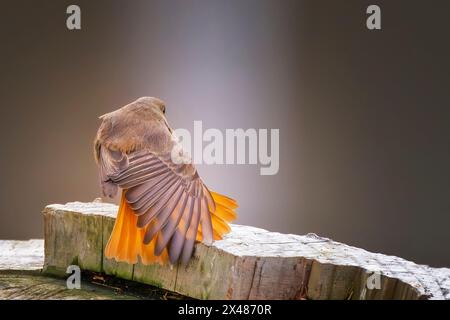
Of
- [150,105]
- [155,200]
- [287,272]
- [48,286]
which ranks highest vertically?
[150,105]

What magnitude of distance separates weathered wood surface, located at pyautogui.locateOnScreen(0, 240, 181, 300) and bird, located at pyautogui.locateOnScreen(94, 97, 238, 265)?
10 centimetres

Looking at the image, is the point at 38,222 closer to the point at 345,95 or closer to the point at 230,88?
the point at 230,88

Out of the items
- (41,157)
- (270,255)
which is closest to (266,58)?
(41,157)

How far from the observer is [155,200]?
164 centimetres

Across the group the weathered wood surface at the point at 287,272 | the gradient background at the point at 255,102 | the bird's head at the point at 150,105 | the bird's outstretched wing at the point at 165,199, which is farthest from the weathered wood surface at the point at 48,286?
the gradient background at the point at 255,102

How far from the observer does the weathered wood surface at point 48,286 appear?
166 centimetres

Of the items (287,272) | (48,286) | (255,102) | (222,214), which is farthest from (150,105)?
(255,102)

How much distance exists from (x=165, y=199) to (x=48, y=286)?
0.43m

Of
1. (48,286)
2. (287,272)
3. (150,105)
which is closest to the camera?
(287,272)

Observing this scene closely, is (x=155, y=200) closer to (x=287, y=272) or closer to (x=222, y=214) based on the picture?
(x=222, y=214)

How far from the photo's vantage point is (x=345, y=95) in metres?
2.92

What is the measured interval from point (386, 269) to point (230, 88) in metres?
1.62

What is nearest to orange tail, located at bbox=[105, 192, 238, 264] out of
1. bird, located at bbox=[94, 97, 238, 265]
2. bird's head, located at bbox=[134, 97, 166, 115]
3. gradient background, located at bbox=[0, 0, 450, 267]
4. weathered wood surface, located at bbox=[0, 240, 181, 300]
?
bird, located at bbox=[94, 97, 238, 265]

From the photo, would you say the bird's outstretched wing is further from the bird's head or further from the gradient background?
the gradient background
